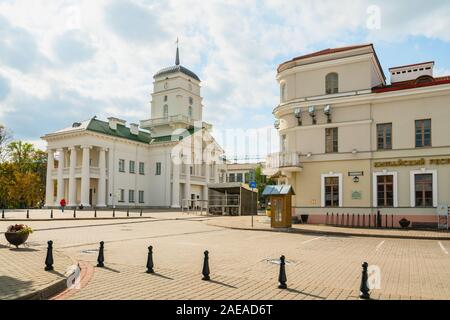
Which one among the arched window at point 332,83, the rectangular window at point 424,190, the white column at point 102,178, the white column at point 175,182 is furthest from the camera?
the white column at point 175,182

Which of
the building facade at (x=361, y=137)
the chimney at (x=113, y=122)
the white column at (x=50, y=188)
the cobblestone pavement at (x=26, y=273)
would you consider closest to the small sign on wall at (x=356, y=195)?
the building facade at (x=361, y=137)

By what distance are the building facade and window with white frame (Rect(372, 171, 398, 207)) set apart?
63 millimetres

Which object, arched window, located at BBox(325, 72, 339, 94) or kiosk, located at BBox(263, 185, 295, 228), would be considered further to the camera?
arched window, located at BBox(325, 72, 339, 94)

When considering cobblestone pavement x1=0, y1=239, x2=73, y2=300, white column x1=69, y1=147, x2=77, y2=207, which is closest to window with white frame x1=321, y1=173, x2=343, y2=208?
cobblestone pavement x1=0, y1=239, x2=73, y2=300

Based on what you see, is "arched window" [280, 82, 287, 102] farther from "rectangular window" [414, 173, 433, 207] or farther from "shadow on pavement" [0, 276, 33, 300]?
"shadow on pavement" [0, 276, 33, 300]

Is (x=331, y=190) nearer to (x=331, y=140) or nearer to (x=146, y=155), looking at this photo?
(x=331, y=140)

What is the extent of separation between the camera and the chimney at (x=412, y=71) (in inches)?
1266

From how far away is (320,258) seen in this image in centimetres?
1366

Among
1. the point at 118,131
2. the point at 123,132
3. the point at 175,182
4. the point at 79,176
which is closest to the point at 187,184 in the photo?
the point at 175,182

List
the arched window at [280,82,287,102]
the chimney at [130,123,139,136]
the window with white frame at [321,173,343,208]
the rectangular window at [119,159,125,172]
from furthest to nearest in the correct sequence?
the chimney at [130,123,139,136] → the rectangular window at [119,159,125,172] → the arched window at [280,82,287,102] → the window with white frame at [321,173,343,208]

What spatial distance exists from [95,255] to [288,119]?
21350 mm

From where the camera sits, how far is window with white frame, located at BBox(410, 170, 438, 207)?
2647 cm

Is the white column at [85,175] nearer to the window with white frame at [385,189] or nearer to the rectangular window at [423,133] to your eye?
the window with white frame at [385,189]

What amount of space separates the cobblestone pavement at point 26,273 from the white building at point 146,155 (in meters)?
42.7
